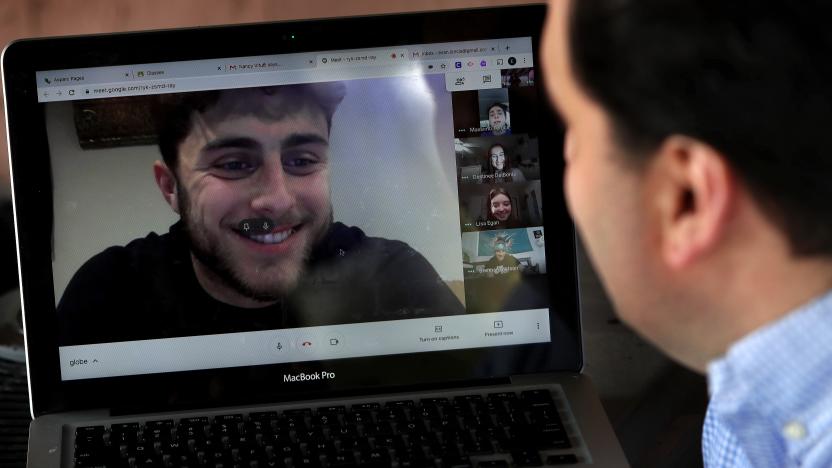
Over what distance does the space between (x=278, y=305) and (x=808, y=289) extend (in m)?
0.53

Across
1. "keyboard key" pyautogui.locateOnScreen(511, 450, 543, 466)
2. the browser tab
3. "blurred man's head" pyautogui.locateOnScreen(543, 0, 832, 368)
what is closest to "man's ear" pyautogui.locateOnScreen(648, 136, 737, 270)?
"blurred man's head" pyautogui.locateOnScreen(543, 0, 832, 368)

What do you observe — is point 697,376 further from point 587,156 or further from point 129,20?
point 129,20

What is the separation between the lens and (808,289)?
1.58ft

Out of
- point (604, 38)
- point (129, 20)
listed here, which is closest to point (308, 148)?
point (129, 20)

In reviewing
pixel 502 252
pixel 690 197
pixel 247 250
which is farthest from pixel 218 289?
pixel 690 197

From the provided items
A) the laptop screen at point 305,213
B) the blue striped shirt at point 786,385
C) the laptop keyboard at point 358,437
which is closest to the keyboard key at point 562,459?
the laptop keyboard at point 358,437

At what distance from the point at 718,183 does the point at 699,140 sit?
23 mm

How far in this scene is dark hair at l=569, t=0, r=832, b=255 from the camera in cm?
42

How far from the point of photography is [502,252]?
0.89 meters

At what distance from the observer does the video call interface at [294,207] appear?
864mm

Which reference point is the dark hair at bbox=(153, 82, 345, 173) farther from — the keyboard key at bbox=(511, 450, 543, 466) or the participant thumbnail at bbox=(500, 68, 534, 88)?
the keyboard key at bbox=(511, 450, 543, 466)

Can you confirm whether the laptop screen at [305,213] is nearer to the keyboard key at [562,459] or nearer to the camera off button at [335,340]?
the camera off button at [335,340]

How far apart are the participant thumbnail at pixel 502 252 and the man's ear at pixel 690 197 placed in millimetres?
395

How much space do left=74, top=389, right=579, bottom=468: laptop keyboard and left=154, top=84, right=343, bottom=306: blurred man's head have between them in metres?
0.16
